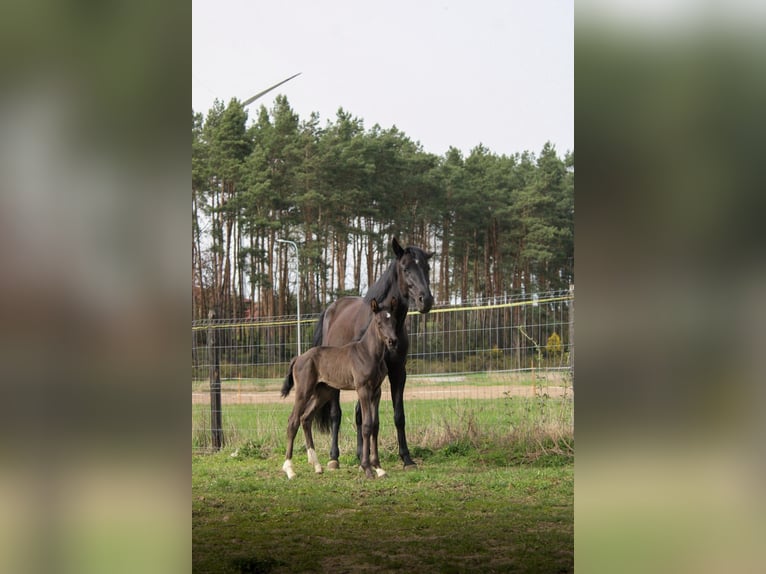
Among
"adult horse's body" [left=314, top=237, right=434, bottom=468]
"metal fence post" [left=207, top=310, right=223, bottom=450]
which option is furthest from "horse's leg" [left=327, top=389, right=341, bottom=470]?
"metal fence post" [left=207, top=310, right=223, bottom=450]

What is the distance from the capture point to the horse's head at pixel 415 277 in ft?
17.9

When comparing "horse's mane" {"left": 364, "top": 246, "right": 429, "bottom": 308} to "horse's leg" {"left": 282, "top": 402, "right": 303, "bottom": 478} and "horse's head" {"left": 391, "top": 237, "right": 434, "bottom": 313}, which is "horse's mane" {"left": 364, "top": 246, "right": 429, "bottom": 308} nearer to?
"horse's head" {"left": 391, "top": 237, "right": 434, "bottom": 313}

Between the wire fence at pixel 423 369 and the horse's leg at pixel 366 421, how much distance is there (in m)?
0.93

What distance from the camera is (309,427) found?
5.88 meters

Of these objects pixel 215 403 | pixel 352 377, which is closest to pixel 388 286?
pixel 352 377

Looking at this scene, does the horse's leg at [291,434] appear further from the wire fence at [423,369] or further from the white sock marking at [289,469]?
the wire fence at [423,369]

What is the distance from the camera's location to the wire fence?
7250 millimetres

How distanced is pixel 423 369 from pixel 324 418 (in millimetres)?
2622

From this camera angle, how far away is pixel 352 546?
444 cm

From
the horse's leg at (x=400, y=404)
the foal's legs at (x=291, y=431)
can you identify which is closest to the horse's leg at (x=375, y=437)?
the horse's leg at (x=400, y=404)
